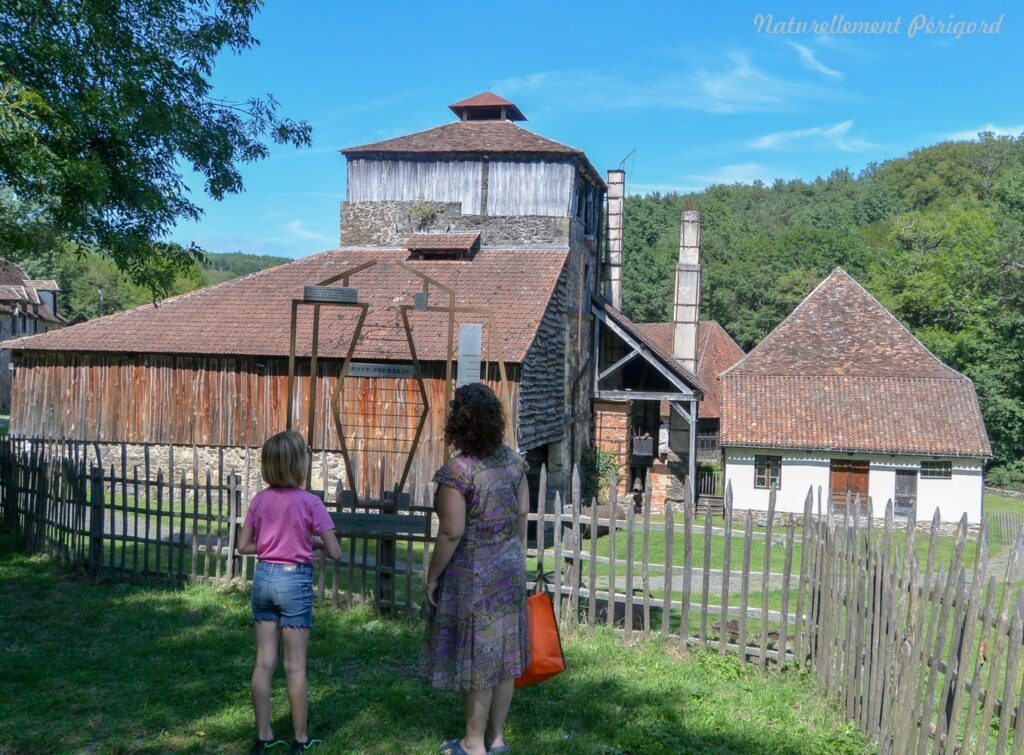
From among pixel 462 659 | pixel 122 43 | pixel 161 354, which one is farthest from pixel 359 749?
pixel 161 354

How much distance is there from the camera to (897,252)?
45.9 meters

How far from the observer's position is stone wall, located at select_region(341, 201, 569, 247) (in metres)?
22.9

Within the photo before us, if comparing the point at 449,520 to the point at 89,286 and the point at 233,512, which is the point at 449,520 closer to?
the point at 233,512

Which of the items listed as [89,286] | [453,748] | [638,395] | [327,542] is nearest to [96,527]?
[327,542]

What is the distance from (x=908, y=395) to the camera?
28.3m

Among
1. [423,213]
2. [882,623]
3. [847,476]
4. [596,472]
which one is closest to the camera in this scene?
[882,623]

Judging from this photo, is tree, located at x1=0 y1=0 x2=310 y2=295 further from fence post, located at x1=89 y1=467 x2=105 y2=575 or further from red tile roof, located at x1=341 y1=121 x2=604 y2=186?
red tile roof, located at x1=341 y1=121 x2=604 y2=186

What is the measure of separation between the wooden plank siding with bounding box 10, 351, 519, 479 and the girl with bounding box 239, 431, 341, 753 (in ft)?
42.6

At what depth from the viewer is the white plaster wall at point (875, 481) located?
86.4 feet

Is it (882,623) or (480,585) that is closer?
(480,585)

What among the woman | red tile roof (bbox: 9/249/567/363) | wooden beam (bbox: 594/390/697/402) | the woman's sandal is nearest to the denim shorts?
the woman

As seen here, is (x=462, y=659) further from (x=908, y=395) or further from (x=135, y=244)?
(x=908, y=395)

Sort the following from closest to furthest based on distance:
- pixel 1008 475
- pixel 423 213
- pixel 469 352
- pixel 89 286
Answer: pixel 469 352, pixel 423 213, pixel 1008 475, pixel 89 286

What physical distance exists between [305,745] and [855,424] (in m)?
25.2
